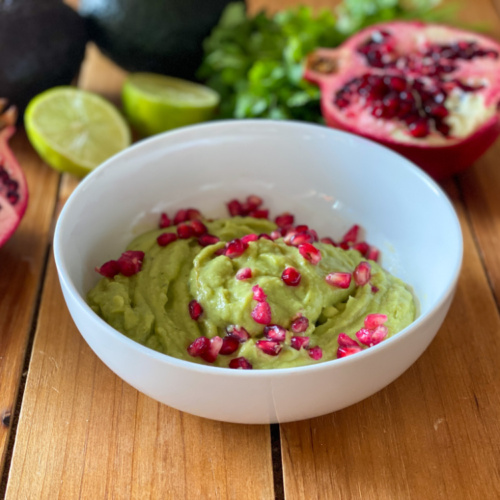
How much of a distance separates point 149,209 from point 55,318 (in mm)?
458

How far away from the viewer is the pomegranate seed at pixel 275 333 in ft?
5.04

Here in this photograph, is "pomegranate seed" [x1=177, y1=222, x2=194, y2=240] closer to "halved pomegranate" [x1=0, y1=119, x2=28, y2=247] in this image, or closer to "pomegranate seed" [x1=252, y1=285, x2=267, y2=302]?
"pomegranate seed" [x1=252, y1=285, x2=267, y2=302]

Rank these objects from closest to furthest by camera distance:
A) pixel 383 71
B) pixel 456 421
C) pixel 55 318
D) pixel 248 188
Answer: pixel 456 421 → pixel 55 318 → pixel 248 188 → pixel 383 71

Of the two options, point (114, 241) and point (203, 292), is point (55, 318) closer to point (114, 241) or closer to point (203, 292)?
point (114, 241)

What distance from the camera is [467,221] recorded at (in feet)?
7.79

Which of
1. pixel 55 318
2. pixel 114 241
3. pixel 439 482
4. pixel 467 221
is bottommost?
pixel 467 221

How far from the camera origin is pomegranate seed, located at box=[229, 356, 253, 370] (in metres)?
1.49

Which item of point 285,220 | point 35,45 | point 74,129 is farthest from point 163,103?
point 285,220

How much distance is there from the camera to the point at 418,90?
8.02ft

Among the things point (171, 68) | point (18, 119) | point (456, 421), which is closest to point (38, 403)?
point (456, 421)

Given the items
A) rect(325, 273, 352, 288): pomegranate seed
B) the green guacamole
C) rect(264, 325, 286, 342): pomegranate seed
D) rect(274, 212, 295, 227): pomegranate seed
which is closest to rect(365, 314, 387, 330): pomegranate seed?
the green guacamole

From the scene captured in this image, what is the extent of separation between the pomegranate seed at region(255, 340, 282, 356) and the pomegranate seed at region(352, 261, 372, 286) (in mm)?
356

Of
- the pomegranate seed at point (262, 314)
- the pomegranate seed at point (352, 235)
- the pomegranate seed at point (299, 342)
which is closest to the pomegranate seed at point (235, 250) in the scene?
the pomegranate seed at point (262, 314)

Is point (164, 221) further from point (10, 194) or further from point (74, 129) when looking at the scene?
point (74, 129)
